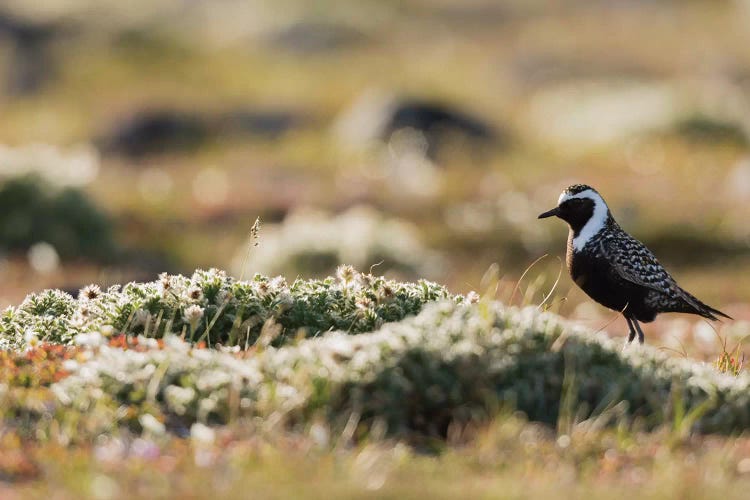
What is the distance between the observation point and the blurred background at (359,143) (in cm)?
1942

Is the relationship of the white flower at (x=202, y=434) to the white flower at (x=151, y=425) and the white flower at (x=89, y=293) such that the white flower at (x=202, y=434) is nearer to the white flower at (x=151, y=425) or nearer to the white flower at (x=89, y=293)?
the white flower at (x=151, y=425)

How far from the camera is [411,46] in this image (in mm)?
63000

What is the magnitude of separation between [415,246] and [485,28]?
177 feet

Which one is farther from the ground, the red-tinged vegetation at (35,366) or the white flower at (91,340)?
the white flower at (91,340)

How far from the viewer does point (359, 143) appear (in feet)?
104

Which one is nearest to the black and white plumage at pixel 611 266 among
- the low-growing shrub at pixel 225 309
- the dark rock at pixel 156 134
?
the low-growing shrub at pixel 225 309

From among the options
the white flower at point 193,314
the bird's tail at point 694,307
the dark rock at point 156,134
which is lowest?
the bird's tail at point 694,307

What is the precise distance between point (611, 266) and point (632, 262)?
0.61ft

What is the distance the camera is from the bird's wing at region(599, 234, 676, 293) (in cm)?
941

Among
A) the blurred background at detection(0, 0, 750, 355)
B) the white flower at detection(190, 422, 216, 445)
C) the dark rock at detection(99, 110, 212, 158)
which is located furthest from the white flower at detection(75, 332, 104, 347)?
the dark rock at detection(99, 110, 212, 158)

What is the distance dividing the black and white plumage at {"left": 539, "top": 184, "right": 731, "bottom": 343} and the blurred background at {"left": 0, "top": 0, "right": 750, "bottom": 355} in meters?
0.28

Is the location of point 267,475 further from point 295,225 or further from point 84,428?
point 295,225

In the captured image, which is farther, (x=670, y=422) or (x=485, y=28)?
Answer: (x=485, y=28)

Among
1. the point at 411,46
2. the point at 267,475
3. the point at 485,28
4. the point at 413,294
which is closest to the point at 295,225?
the point at 413,294
